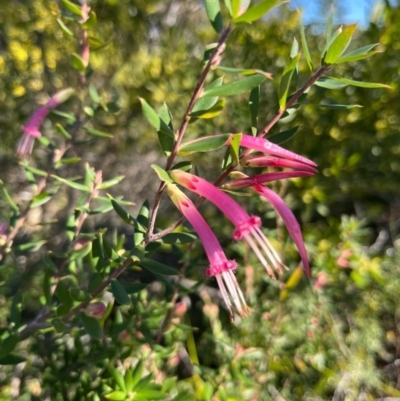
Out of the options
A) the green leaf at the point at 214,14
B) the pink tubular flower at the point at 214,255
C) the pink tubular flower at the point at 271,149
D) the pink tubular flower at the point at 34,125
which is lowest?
the pink tubular flower at the point at 214,255

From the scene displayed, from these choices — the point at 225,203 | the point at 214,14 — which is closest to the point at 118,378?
the point at 225,203

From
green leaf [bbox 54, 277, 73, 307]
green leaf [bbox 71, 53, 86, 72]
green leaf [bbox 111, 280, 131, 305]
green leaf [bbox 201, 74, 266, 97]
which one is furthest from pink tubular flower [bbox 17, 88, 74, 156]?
green leaf [bbox 201, 74, 266, 97]

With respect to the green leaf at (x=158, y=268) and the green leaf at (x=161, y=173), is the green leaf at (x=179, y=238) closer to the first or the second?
the green leaf at (x=158, y=268)

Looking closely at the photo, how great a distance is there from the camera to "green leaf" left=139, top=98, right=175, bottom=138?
597 millimetres

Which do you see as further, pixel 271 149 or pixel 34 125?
pixel 34 125

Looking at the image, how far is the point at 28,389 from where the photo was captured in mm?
1312

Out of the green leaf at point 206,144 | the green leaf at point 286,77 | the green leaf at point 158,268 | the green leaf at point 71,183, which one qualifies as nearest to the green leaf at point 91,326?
the green leaf at point 158,268

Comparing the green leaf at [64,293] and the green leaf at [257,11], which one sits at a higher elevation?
the green leaf at [257,11]

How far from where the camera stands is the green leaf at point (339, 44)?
588 mm

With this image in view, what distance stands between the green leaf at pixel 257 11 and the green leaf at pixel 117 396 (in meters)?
0.79

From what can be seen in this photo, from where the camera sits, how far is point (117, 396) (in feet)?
3.09

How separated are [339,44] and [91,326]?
25.8 inches

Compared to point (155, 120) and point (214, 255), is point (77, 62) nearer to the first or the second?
point (155, 120)

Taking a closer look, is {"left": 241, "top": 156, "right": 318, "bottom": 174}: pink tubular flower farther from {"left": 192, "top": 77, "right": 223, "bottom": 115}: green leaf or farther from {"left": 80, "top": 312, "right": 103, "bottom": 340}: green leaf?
{"left": 80, "top": 312, "right": 103, "bottom": 340}: green leaf
